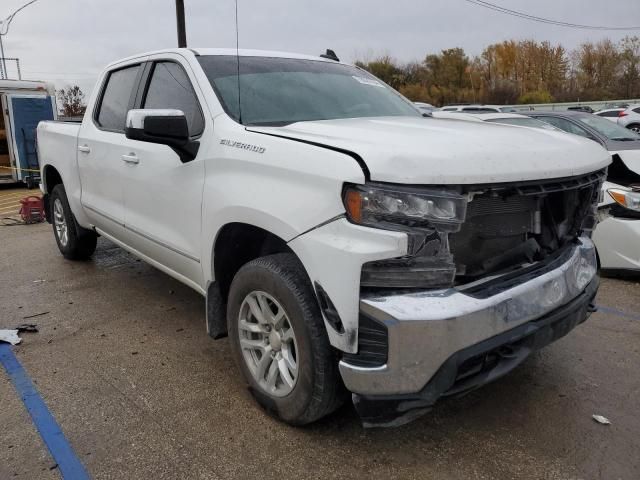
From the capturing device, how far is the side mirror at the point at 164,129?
2979 millimetres

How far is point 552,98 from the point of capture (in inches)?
2156

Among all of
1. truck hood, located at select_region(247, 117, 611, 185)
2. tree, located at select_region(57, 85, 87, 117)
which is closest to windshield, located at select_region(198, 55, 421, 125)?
truck hood, located at select_region(247, 117, 611, 185)

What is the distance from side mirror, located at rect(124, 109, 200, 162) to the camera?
9.77ft

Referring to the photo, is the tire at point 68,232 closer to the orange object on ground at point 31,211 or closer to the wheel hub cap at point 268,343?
the orange object on ground at point 31,211

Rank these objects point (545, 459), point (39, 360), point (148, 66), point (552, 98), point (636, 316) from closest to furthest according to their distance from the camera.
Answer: point (545, 459)
point (39, 360)
point (148, 66)
point (636, 316)
point (552, 98)

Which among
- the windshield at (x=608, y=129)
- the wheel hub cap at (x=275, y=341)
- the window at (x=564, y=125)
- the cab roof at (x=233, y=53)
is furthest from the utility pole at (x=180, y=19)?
the wheel hub cap at (x=275, y=341)

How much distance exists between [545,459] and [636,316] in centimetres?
231

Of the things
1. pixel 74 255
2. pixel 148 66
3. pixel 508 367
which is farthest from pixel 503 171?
pixel 74 255

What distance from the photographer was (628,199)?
4.91 meters

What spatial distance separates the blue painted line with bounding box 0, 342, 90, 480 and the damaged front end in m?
1.33

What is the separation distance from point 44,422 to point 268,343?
4.07ft

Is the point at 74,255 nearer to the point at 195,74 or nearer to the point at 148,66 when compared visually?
the point at 148,66

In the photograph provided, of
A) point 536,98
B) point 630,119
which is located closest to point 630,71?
point 536,98

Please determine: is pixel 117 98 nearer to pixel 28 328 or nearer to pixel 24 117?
pixel 28 328
